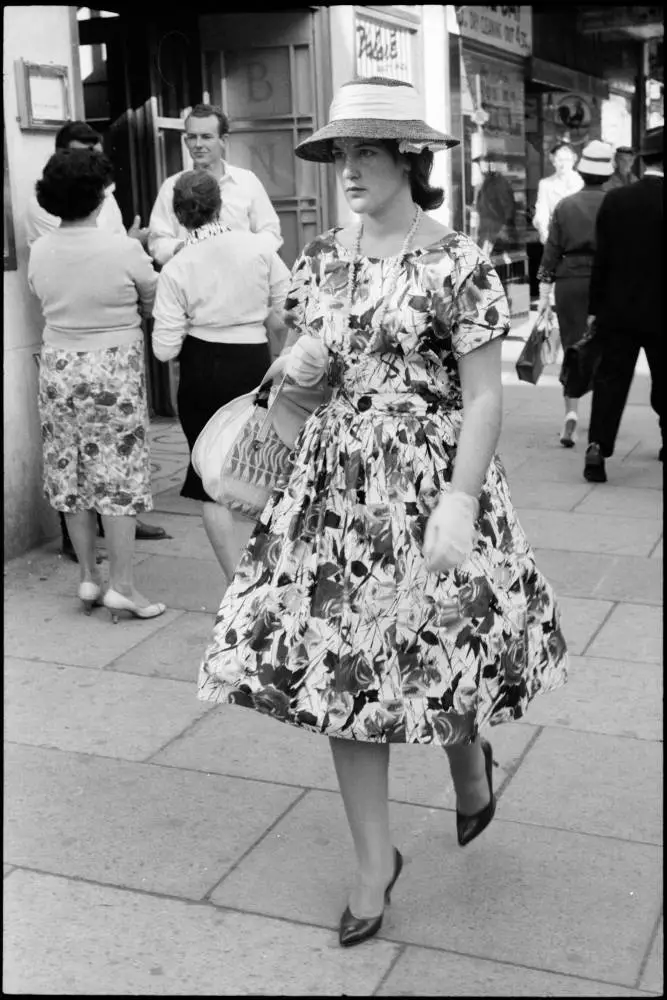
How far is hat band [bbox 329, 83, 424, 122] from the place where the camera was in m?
2.99

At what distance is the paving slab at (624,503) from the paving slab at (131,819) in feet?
12.1

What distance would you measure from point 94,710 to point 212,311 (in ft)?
5.28

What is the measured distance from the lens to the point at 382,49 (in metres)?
11.6

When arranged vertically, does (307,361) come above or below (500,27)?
below

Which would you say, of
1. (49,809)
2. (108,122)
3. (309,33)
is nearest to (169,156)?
(108,122)

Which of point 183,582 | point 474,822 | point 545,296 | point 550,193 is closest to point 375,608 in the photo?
point 474,822

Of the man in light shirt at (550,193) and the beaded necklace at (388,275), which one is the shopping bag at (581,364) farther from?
the man in light shirt at (550,193)

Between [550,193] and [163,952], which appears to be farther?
[550,193]

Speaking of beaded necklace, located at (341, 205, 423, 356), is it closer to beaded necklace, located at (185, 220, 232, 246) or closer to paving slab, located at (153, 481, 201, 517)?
beaded necklace, located at (185, 220, 232, 246)

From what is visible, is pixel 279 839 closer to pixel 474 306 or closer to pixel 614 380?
pixel 474 306

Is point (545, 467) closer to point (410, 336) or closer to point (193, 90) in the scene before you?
point (193, 90)

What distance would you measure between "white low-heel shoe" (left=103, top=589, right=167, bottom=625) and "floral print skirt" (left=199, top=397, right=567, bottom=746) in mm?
2331

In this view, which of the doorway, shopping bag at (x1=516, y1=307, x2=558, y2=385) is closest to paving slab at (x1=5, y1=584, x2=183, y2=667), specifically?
shopping bag at (x1=516, y1=307, x2=558, y2=385)

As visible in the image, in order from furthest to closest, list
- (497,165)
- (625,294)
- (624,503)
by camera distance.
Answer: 1. (497,165)
2. (625,294)
3. (624,503)
